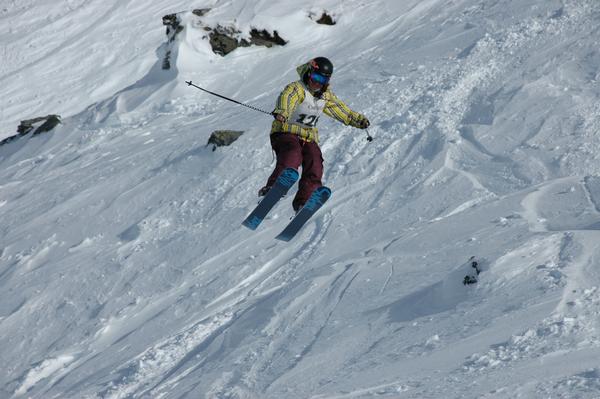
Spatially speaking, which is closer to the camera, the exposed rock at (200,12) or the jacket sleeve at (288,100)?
the jacket sleeve at (288,100)

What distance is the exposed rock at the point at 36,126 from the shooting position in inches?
800

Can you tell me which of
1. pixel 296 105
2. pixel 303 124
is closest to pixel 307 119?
pixel 303 124

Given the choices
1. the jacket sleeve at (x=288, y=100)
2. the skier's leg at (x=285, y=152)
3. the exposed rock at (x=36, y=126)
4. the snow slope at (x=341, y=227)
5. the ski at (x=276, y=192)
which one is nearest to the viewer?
the snow slope at (x=341, y=227)

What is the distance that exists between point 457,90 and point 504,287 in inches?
259

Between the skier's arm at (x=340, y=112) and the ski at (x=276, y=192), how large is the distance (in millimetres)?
1214

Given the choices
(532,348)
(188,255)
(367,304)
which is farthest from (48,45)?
(532,348)

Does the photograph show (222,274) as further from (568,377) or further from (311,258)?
(568,377)

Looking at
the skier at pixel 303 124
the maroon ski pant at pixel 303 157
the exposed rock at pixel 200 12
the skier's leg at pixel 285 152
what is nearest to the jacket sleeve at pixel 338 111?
the skier at pixel 303 124

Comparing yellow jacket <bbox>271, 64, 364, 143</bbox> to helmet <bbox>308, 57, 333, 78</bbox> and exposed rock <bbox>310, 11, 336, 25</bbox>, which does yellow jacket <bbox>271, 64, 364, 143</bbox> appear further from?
exposed rock <bbox>310, 11, 336, 25</bbox>

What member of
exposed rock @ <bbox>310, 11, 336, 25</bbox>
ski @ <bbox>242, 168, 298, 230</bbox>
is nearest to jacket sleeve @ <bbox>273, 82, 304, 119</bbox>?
ski @ <bbox>242, 168, 298, 230</bbox>

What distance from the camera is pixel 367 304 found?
27.9 ft

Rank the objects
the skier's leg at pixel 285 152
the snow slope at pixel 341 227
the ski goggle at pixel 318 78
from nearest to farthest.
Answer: the snow slope at pixel 341 227
the skier's leg at pixel 285 152
the ski goggle at pixel 318 78

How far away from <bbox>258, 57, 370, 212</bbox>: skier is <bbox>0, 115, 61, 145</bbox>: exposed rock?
39.5ft

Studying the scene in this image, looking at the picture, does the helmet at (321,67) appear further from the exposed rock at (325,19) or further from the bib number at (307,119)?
the exposed rock at (325,19)
